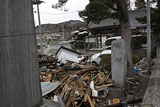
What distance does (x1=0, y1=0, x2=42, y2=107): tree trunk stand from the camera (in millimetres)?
1065

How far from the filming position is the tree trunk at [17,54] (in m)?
1.07

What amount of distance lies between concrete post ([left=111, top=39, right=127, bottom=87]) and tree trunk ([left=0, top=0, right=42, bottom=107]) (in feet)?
17.9

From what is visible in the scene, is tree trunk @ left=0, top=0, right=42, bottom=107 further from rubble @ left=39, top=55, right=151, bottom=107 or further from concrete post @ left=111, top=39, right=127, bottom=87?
concrete post @ left=111, top=39, right=127, bottom=87

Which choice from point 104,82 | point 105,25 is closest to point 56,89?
point 104,82

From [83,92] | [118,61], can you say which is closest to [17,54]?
[83,92]

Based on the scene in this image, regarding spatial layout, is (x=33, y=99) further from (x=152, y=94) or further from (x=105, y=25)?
(x=105, y=25)

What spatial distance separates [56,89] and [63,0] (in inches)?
181

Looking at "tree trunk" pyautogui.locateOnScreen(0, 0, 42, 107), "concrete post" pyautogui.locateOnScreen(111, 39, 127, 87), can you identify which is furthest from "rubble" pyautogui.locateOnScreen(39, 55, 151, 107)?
"tree trunk" pyautogui.locateOnScreen(0, 0, 42, 107)

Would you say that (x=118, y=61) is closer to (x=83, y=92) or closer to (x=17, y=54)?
(x=83, y=92)

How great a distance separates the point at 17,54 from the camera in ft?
3.65

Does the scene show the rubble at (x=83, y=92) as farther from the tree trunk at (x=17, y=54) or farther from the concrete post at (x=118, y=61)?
the tree trunk at (x=17, y=54)

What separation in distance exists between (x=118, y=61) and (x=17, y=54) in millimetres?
5611

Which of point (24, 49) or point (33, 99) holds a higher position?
point (24, 49)

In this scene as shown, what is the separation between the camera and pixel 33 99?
1.25m
